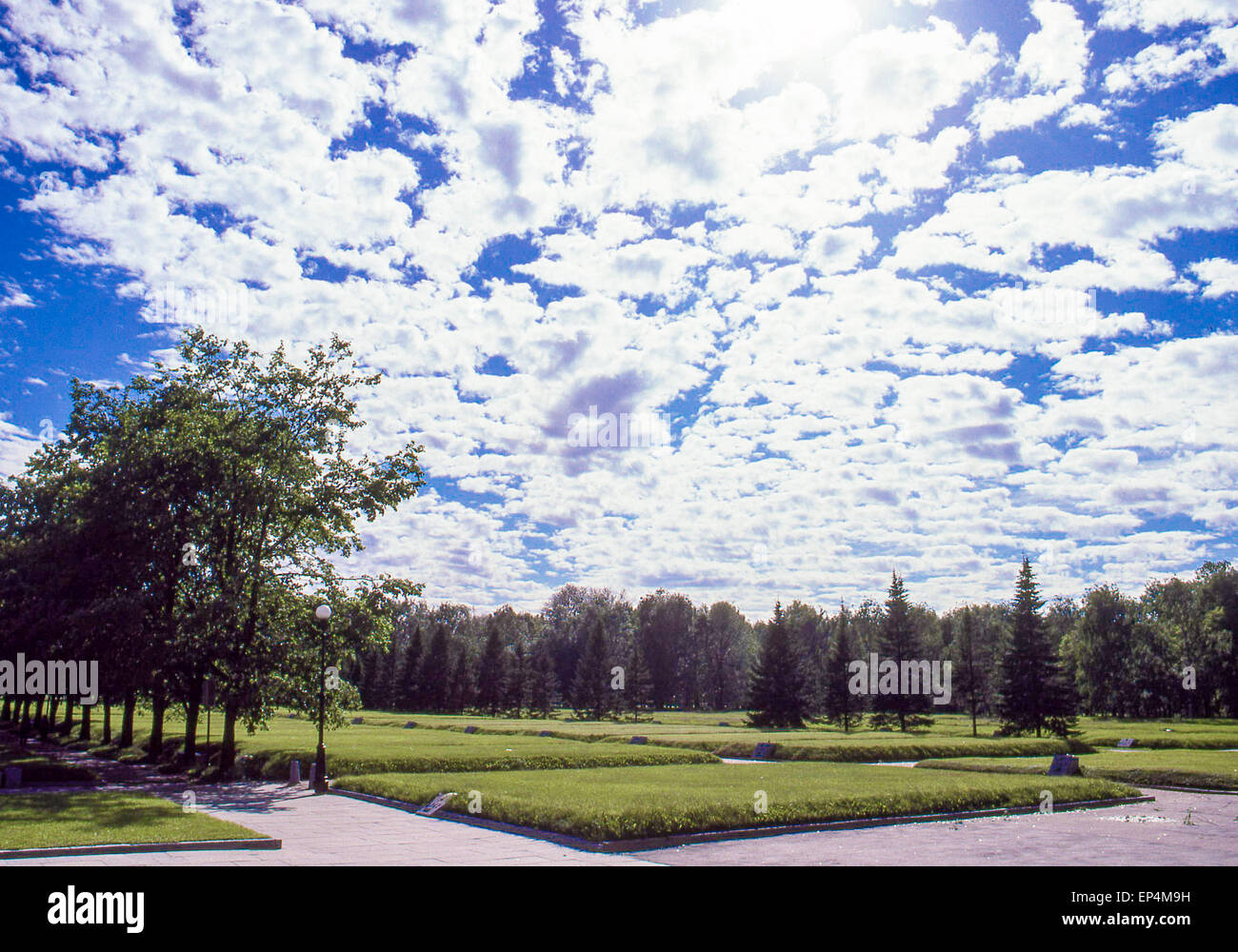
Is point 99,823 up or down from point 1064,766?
up

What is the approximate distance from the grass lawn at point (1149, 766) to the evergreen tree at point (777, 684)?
29.4 metres

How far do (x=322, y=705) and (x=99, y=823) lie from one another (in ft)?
40.4

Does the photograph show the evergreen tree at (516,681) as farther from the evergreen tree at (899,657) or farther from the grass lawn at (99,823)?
the grass lawn at (99,823)

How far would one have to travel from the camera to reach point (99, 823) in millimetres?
16547

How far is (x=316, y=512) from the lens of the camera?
31.7 metres

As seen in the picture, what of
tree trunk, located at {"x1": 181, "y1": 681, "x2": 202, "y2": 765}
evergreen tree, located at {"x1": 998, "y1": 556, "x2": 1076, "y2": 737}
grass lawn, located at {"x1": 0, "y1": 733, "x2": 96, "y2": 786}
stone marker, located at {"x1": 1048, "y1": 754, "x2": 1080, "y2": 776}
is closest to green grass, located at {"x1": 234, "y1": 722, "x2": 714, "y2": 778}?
tree trunk, located at {"x1": 181, "y1": 681, "x2": 202, "y2": 765}

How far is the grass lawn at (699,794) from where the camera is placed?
1703cm

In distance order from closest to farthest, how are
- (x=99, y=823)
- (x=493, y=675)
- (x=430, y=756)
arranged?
(x=99, y=823) → (x=430, y=756) → (x=493, y=675)

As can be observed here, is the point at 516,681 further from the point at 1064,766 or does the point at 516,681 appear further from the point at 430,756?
the point at 1064,766

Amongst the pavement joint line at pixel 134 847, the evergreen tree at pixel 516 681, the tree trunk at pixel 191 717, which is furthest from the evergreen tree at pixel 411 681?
the pavement joint line at pixel 134 847

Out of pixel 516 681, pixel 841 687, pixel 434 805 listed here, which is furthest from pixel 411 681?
pixel 434 805

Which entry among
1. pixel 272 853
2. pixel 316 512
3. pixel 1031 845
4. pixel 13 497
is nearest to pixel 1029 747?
pixel 1031 845
